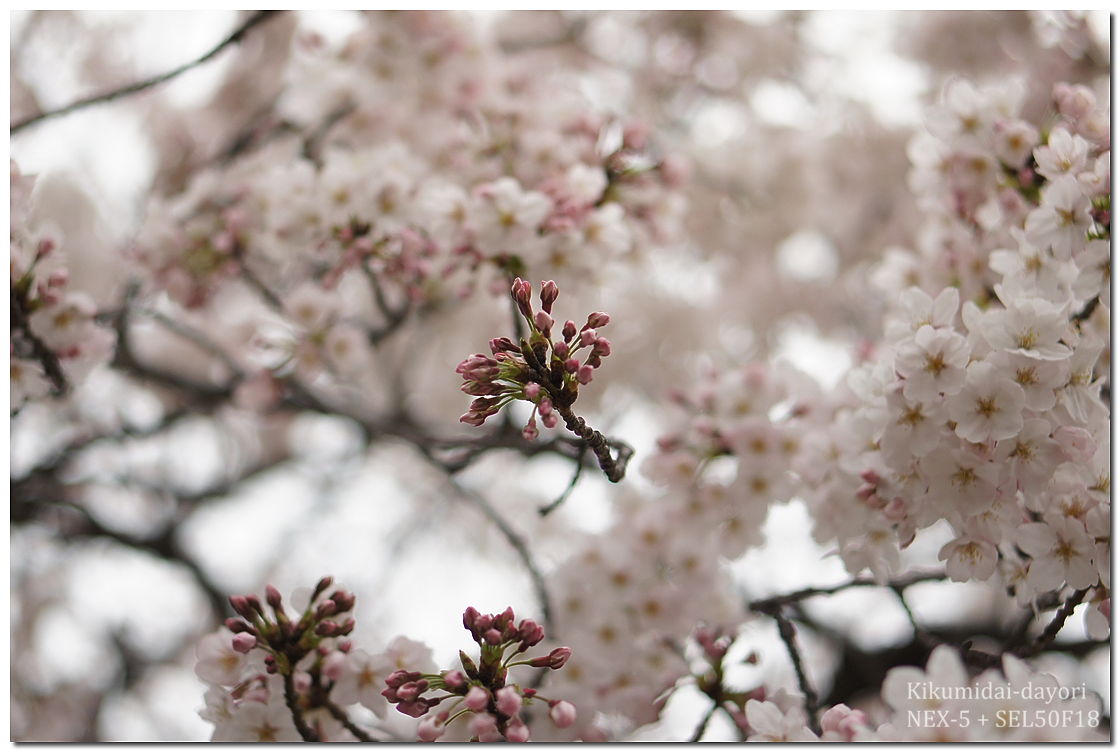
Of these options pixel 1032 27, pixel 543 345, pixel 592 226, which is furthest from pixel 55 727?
pixel 1032 27

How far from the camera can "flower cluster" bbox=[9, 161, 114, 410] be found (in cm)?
183

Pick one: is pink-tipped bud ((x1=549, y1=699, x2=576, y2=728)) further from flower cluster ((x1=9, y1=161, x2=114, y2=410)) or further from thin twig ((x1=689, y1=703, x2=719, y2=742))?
flower cluster ((x1=9, y1=161, x2=114, y2=410))

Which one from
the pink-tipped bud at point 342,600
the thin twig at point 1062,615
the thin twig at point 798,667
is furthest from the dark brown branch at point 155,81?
the thin twig at point 1062,615

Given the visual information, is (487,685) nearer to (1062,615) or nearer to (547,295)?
(547,295)

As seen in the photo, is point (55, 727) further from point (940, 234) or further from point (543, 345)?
point (940, 234)

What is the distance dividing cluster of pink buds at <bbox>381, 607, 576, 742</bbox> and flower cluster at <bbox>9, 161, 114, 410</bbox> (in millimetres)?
1046

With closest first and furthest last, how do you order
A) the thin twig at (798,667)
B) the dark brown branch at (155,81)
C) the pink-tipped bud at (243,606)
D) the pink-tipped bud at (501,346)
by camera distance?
1. the pink-tipped bud at (501,346)
2. the pink-tipped bud at (243,606)
3. the thin twig at (798,667)
4. the dark brown branch at (155,81)

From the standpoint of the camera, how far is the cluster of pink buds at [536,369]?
1.33 m

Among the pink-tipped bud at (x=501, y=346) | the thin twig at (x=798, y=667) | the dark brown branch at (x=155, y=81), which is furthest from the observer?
the dark brown branch at (x=155, y=81)

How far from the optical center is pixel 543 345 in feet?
4.43

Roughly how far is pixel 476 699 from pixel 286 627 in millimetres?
406

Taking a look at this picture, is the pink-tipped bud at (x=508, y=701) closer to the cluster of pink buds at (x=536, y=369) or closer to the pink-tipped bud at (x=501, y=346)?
the cluster of pink buds at (x=536, y=369)

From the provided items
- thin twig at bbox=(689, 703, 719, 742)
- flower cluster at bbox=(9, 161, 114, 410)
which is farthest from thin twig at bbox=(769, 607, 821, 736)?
flower cluster at bbox=(9, 161, 114, 410)

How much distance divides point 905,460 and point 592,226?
0.91m
